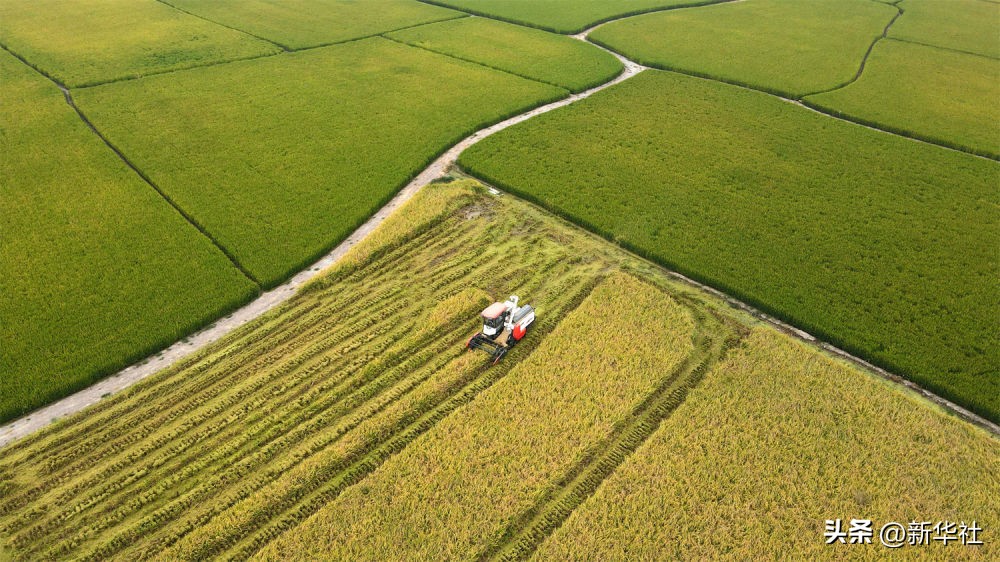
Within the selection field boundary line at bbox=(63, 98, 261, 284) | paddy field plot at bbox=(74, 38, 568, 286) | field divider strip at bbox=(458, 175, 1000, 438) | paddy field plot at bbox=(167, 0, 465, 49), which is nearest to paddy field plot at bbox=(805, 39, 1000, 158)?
paddy field plot at bbox=(74, 38, 568, 286)

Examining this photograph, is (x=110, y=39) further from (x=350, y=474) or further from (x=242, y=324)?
(x=350, y=474)

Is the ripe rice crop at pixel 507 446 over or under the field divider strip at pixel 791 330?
under

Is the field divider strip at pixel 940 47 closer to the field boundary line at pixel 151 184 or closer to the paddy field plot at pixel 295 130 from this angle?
the paddy field plot at pixel 295 130

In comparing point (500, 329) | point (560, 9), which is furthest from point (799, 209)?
point (560, 9)

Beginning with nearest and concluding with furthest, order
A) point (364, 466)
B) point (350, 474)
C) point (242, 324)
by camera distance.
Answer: point (350, 474) < point (364, 466) < point (242, 324)

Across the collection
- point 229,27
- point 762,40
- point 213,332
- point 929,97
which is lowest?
point 213,332

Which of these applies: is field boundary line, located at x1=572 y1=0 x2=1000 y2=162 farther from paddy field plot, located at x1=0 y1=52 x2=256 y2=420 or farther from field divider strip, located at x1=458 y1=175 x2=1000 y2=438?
paddy field plot, located at x1=0 y1=52 x2=256 y2=420

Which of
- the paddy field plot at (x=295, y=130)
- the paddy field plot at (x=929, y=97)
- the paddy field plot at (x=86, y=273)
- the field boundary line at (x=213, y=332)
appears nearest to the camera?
the field boundary line at (x=213, y=332)

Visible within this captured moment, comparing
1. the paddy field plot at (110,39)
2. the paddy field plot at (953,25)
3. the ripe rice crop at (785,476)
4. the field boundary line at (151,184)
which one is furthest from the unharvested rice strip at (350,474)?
the paddy field plot at (953,25)
